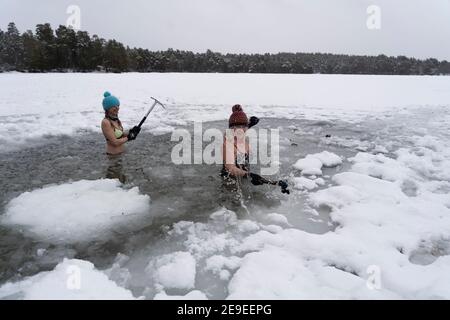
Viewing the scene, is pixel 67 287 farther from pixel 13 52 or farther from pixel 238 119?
pixel 13 52

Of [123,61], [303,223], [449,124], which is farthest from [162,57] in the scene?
[303,223]

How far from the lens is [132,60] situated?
212ft

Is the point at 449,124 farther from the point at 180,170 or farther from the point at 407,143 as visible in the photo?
the point at 180,170

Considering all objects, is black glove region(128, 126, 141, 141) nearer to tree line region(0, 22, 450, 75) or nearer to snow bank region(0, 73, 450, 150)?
snow bank region(0, 73, 450, 150)

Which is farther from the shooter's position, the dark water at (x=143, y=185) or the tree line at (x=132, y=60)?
the tree line at (x=132, y=60)

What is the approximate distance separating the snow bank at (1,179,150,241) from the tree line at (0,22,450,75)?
55852mm

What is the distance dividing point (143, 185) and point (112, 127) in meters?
1.35

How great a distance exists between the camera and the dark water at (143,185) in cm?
353

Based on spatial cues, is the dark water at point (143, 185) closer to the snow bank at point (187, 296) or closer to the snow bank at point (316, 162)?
the snow bank at point (316, 162)

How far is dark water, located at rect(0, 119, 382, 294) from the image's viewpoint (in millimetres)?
3531

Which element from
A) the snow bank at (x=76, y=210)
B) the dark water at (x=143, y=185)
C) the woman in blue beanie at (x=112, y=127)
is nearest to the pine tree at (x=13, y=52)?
the dark water at (x=143, y=185)

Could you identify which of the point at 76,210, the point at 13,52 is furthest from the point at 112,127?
the point at 13,52

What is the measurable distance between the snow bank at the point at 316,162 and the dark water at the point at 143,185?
191mm
